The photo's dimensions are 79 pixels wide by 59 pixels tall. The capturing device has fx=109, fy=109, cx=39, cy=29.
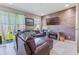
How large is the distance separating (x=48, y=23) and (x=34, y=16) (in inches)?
11.4

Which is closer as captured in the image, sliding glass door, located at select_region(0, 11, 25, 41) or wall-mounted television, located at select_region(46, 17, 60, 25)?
sliding glass door, located at select_region(0, 11, 25, 41)

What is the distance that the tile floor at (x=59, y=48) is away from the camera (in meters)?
1.93

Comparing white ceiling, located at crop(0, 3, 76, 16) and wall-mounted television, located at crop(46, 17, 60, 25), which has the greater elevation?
white ceiling, located at crop(0, 3, 76, 16)

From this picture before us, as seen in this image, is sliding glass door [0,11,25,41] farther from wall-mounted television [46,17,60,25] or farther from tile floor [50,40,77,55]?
tile floor [50,40,77,55]

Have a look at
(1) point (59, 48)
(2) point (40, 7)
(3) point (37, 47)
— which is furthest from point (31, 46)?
(2) point (40, 7)

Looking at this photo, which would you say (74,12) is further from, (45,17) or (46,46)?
(46,46)

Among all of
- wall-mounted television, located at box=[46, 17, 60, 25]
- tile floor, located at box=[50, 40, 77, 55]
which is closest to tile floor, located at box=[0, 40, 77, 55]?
tile floor, located at box=[50, 40, 77, 55]

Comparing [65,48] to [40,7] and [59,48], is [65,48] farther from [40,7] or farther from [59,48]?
[40,7]

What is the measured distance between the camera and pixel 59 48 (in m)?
1.97

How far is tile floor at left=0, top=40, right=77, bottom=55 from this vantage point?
6.32 ft

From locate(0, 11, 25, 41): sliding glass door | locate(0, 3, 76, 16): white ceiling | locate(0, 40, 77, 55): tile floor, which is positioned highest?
locate(0, 3, 76, 16): white ceiling
